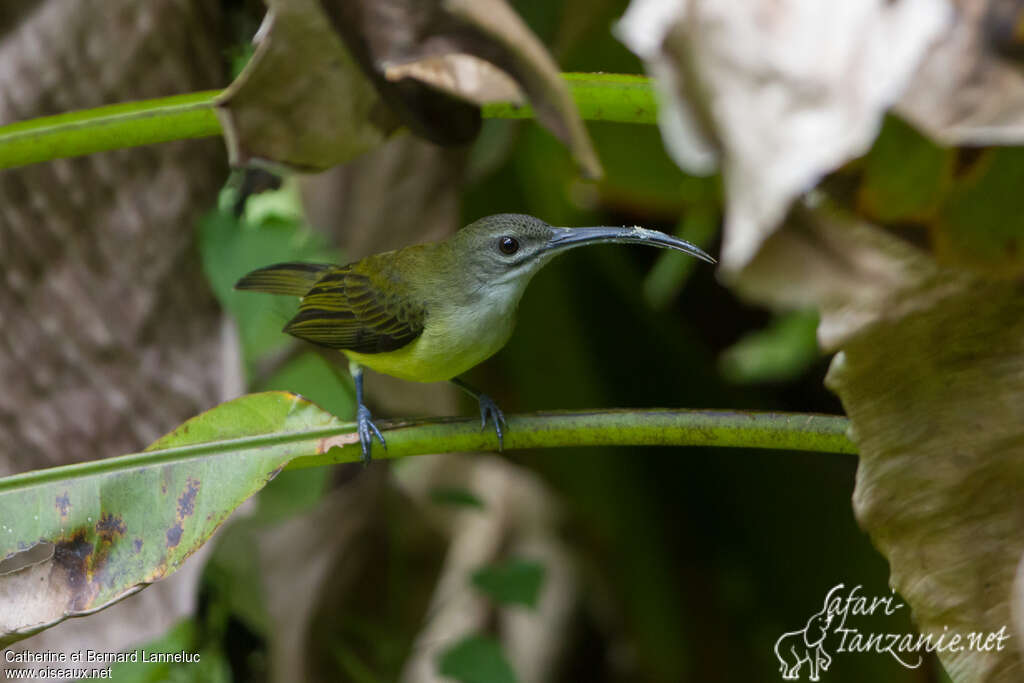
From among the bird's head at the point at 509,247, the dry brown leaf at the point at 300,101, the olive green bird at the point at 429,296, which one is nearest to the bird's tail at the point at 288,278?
the olive green bird at the point at 429,296

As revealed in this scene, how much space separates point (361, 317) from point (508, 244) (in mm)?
437

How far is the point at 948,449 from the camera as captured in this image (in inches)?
60.2

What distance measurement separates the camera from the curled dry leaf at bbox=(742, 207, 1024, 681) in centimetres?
148

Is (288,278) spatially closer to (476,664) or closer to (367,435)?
(367,435)

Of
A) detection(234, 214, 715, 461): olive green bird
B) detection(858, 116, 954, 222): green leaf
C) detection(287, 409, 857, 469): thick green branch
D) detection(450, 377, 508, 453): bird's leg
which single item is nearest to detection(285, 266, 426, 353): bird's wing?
detection(234, 214, 715, 461): olive green bird

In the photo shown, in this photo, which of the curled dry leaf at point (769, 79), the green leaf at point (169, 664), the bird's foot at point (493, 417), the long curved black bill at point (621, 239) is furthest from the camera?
the green leaf at point (169, 664)

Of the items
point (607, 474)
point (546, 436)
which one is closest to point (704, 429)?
point (546, 436)

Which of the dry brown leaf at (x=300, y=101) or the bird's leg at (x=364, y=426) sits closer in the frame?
the dry brown leaf at (x=300, y=101)

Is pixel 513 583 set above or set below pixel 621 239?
below

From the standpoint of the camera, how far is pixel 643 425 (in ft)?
5.61

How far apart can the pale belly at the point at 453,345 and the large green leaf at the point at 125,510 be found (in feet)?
2.25

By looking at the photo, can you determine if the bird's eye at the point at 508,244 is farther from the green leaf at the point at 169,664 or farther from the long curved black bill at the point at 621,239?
the green leaf at the point at 169,664

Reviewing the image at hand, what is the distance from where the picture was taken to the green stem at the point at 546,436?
170 centimetres

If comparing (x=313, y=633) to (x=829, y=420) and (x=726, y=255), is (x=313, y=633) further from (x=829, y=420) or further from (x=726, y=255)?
(x=726, y=255)
